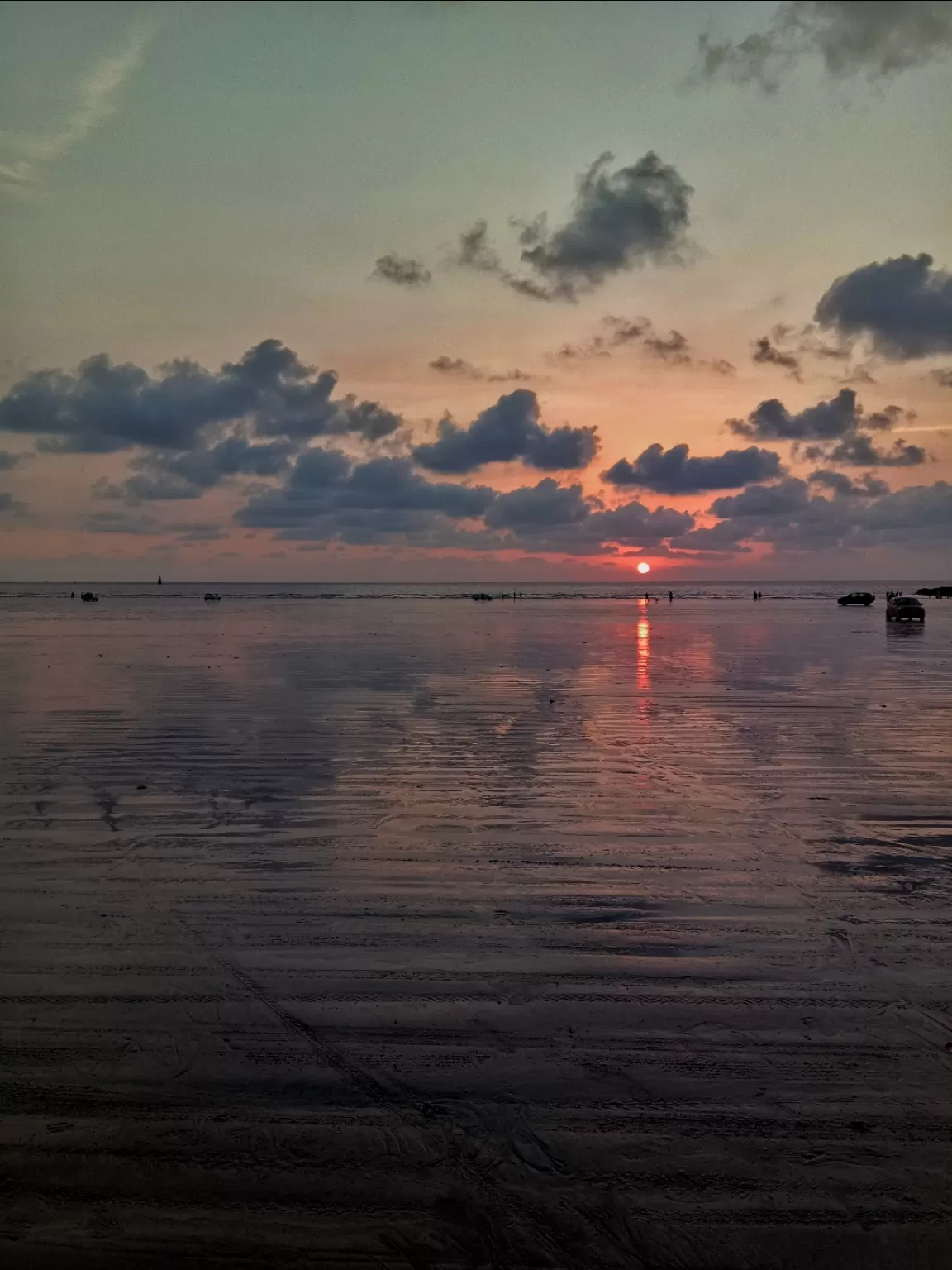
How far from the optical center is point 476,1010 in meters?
6.61

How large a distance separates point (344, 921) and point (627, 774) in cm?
762

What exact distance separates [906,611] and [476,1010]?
2807 inches

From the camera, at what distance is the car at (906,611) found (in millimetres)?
68938

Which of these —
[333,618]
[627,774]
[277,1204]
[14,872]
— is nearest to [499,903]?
[277,1204]

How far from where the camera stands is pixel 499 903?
881 centimetres

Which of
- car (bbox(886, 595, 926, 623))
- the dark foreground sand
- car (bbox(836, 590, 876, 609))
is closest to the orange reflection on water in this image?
the dark foreground sand

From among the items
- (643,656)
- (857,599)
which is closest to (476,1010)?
(643,656)

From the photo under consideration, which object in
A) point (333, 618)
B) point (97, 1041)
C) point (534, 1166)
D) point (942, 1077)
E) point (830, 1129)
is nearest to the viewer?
point (534, 1166)

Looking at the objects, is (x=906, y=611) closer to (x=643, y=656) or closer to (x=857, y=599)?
(x=643, y=656)

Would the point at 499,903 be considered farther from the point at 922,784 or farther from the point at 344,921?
the point at 922,784

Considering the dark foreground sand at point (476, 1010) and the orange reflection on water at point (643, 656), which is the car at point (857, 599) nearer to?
the orange reflection on water at point (643, 656)

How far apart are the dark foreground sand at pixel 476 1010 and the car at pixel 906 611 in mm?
58525

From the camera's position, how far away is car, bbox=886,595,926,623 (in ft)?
226

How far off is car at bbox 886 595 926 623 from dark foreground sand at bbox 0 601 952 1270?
5853 cm
